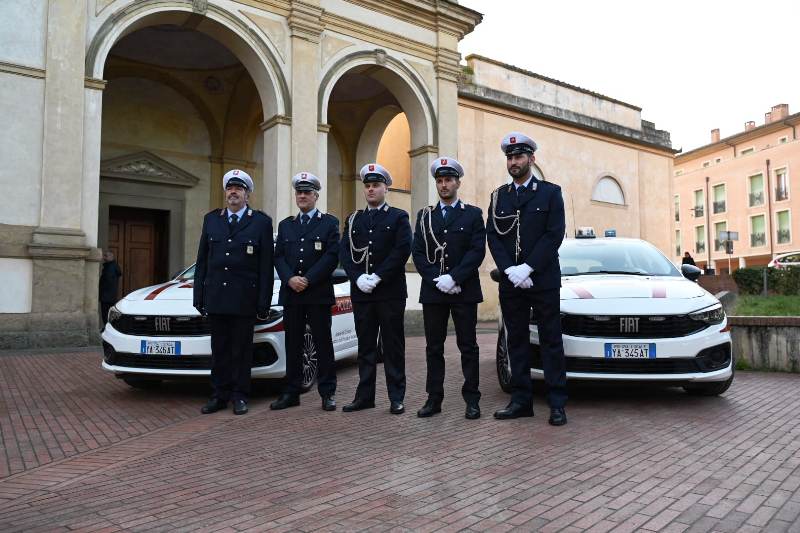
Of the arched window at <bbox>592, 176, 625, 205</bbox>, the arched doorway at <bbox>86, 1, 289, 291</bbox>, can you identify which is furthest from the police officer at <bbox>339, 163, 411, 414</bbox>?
the arched window at <bbox>592, 176, 625, 205</bbox>

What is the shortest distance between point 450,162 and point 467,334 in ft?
4.75

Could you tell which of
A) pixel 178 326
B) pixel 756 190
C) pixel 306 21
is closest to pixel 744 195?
pixel 756 190

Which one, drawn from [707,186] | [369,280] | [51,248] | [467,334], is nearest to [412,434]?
[467,334]

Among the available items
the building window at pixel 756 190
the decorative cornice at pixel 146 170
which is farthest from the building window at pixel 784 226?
the decorative cornice at pixel 146 170

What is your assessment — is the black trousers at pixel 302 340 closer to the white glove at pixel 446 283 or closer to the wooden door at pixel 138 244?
the white glove at pixel 446 283

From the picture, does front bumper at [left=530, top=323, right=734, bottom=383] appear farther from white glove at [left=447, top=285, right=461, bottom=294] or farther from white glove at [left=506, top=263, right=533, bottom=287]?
white glove at [left=447, top=285, right=461, bottom=294]

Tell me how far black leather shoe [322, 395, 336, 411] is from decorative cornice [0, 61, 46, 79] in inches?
323

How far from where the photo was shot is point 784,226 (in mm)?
46625

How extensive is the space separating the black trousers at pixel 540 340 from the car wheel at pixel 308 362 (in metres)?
2.12

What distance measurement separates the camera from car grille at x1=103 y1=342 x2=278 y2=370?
568 cm

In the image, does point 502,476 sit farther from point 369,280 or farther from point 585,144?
point 585,144

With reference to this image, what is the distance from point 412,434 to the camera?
453 centimetres

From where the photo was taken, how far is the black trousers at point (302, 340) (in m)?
5.56

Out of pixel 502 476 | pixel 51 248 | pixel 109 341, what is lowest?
pixel 502 476
